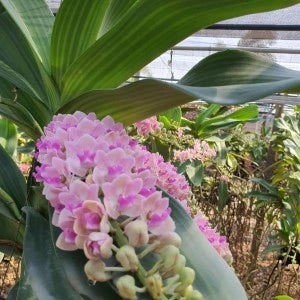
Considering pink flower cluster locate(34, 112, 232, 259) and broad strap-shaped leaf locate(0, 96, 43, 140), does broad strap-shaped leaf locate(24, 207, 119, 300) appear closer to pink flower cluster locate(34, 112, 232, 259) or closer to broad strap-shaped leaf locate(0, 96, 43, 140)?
pink flower cluster locate(34, 112, 232, 259)

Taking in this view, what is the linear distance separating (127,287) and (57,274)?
0.32 ft

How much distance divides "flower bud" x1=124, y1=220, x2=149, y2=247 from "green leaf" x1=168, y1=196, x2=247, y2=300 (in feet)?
0.31

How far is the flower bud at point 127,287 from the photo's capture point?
12.0 inches

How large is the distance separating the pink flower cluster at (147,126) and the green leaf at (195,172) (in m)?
0.46

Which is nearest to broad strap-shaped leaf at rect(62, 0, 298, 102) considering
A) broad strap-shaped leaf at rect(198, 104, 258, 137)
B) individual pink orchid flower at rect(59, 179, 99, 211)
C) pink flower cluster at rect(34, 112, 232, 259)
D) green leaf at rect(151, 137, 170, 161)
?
pink flower cluster at rect(34, 112, 232, 259)

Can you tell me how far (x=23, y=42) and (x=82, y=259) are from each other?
343 millimetres

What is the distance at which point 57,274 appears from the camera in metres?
0.38

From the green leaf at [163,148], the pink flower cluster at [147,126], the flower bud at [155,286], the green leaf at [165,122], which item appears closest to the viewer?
the flower bud at [155,286]

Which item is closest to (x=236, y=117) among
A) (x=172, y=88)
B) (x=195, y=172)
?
(x=195, y=172)

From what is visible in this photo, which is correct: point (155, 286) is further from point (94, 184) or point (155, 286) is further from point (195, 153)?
point (195, 153)

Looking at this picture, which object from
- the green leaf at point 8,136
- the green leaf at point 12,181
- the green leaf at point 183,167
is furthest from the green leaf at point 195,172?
the green leaf at point 12,181

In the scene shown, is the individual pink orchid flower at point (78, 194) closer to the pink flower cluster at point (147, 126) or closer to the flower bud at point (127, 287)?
the flower bud at point (127, 287)

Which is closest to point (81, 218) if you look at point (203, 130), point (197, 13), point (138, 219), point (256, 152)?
point (138, 219)

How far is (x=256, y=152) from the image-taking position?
468 centimetres
